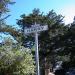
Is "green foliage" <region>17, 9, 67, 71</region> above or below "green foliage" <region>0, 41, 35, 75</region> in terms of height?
above

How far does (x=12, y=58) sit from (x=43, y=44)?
33.6 metres

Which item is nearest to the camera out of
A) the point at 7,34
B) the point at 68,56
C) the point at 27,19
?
the point at 7,34

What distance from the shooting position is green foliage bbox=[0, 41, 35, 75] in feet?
57.5

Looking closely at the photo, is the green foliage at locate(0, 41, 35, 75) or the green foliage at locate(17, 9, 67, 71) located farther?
the green foliage at locate(17, 9, 67, 71)

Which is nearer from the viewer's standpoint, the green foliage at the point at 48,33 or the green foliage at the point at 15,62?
the green foliage at the point at 15,62

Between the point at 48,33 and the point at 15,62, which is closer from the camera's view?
the point at 15,62

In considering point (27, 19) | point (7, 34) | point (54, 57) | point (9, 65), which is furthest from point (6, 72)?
point (54, 57)

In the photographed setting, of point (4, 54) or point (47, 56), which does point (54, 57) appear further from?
point (4, 54)

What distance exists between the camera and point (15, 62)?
57.6ft

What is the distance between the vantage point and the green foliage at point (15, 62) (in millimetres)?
17516

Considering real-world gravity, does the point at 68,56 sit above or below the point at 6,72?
above

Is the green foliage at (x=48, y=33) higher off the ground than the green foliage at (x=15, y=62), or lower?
higher

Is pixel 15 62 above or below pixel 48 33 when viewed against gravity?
below

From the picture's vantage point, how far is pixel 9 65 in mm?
17562
